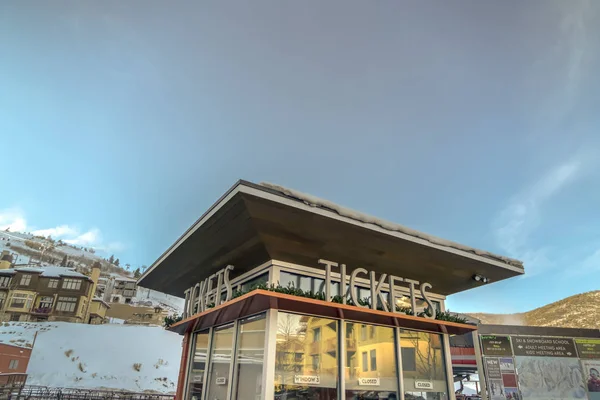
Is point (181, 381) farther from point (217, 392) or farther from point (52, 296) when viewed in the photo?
point (52, 296)

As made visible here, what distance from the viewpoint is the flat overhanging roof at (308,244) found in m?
6.63

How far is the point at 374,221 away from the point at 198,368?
7261 mm

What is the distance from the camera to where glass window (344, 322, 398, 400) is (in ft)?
27.6

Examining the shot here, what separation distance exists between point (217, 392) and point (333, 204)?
614 centimetres

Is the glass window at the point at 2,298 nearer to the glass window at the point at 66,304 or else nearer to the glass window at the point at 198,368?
the glass window at the point at 66,304

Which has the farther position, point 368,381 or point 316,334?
point 368,381

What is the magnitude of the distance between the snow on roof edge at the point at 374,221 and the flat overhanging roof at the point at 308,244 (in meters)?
0.02

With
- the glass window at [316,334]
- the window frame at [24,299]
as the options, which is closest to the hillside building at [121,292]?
the window frame at [24,299]

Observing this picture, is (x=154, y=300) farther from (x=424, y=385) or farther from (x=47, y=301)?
(x=424, y=385)

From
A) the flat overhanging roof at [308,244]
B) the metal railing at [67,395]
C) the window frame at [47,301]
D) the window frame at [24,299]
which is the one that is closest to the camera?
the flat overhanging roof at [308,244]

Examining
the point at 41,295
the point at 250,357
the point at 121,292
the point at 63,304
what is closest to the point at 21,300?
the point at 41,295

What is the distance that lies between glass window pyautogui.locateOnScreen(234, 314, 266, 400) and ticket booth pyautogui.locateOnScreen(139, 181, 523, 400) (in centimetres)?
2

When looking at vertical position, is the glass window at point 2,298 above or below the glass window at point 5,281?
below

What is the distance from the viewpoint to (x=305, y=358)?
26.3 ft
